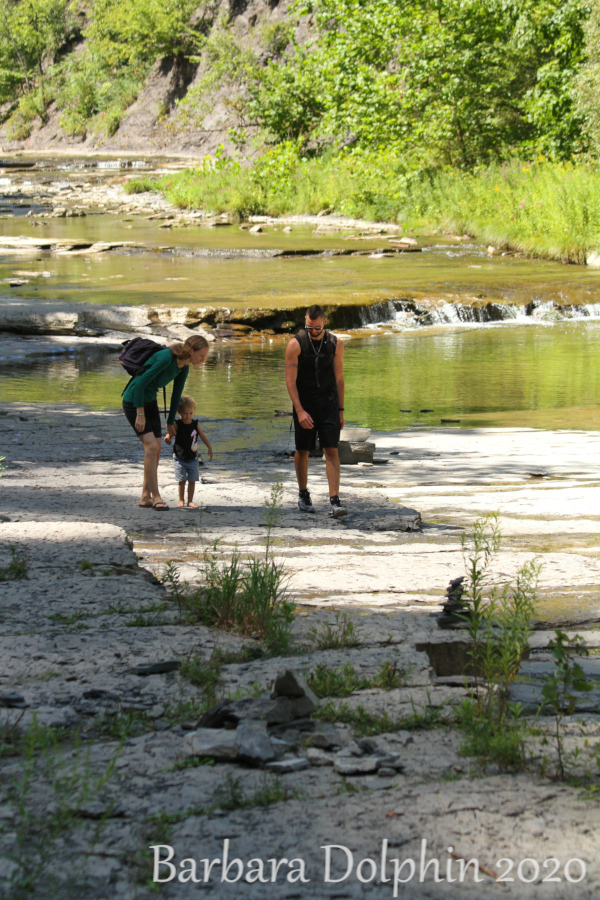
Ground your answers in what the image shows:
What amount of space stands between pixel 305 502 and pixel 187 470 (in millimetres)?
974

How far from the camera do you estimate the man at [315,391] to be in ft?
23.0

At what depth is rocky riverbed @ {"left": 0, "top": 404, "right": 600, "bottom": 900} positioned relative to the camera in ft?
8.25

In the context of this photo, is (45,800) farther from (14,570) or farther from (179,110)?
(179,110)

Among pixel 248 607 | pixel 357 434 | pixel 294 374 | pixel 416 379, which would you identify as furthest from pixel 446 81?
pixel 248 607

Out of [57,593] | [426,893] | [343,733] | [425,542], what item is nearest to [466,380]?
[425,542]

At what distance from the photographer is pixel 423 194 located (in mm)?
29562

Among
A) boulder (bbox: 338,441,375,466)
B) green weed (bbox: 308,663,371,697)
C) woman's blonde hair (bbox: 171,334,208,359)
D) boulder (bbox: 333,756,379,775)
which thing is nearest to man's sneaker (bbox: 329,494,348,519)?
woman's blonde hair (bbox: 171,334,208,359)

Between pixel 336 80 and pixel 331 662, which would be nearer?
pixel 331 662

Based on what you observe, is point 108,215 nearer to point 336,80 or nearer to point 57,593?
point 336,80

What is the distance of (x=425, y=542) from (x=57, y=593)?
2483 millimetres

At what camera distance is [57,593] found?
454cm

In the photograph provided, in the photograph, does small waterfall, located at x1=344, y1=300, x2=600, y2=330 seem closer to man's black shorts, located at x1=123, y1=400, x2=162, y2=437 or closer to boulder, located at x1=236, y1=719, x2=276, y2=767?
man's black shorts, located at x1=123, y1=400, x2=162, y2=437

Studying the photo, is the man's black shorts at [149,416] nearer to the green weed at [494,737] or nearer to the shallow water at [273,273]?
the green weed at [494,737]

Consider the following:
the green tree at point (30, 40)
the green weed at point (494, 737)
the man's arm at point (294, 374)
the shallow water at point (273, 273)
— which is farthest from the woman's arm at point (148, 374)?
the green tree at point (30, 40)
